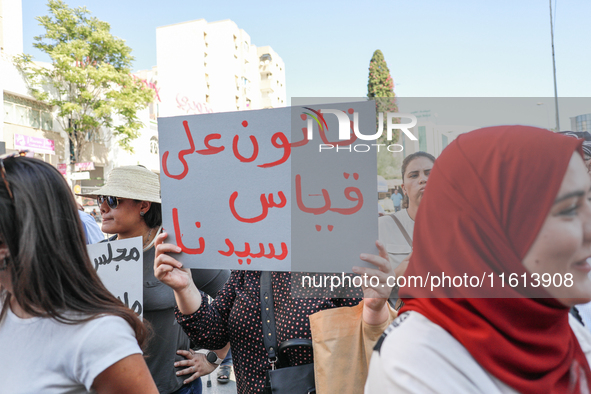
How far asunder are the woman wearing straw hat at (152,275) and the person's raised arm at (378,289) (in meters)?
1.02

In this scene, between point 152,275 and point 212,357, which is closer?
point 152,275

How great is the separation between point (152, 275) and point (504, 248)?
178 centimetres

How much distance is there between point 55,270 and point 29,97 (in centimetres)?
1989

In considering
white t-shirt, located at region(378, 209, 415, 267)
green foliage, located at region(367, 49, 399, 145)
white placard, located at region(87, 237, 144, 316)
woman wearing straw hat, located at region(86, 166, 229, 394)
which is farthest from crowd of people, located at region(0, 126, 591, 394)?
green foliage, located at region(367, 49, 399, 145)

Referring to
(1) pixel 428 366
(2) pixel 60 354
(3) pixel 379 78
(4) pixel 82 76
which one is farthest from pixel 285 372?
(3) pixel 379 78

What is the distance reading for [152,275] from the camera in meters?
2.10

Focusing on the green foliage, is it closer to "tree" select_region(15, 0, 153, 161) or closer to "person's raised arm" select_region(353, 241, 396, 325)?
"tree" select_region(15, 0, 153, 161)

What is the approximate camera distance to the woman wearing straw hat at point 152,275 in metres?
2.03

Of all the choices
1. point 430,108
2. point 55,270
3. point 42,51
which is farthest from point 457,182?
point 42,51

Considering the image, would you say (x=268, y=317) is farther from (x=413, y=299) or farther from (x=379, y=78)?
(x=379, y=78)

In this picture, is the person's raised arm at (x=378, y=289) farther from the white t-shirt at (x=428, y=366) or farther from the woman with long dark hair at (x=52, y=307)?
the woman with long dark hair at (x=52, y=307)

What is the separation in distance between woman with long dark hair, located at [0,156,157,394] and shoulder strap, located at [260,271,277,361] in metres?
0.54

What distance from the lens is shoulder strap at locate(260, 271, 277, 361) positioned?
158 centimetres

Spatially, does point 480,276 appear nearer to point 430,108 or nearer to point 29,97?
point 430,108
